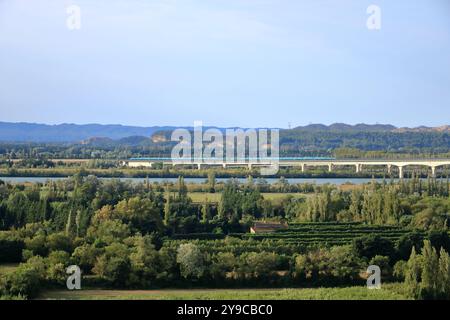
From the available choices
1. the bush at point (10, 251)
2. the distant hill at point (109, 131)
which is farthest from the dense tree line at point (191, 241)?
the distant hill at point (109, 131)

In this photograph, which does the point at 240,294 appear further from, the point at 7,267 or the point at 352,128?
the point at 352,128

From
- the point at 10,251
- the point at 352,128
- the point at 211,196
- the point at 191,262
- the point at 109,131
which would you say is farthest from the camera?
the point at 109,131

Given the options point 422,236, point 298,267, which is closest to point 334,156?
point 422,236

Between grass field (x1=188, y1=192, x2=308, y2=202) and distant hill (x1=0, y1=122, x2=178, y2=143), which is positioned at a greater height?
distant hill (x1=0, y1=122, x2=178, y2=143)

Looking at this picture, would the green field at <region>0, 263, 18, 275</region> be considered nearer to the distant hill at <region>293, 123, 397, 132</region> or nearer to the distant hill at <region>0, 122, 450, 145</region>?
the distant hill at <region>0, 122, 450, 145</region>

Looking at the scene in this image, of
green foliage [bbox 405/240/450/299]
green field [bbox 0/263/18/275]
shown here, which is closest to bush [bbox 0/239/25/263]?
green field [bbox 0/263/18/275]

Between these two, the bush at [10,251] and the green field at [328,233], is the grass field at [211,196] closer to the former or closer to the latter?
the green field at [328,233]

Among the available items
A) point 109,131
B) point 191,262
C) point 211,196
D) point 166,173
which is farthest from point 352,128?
point 191,262
